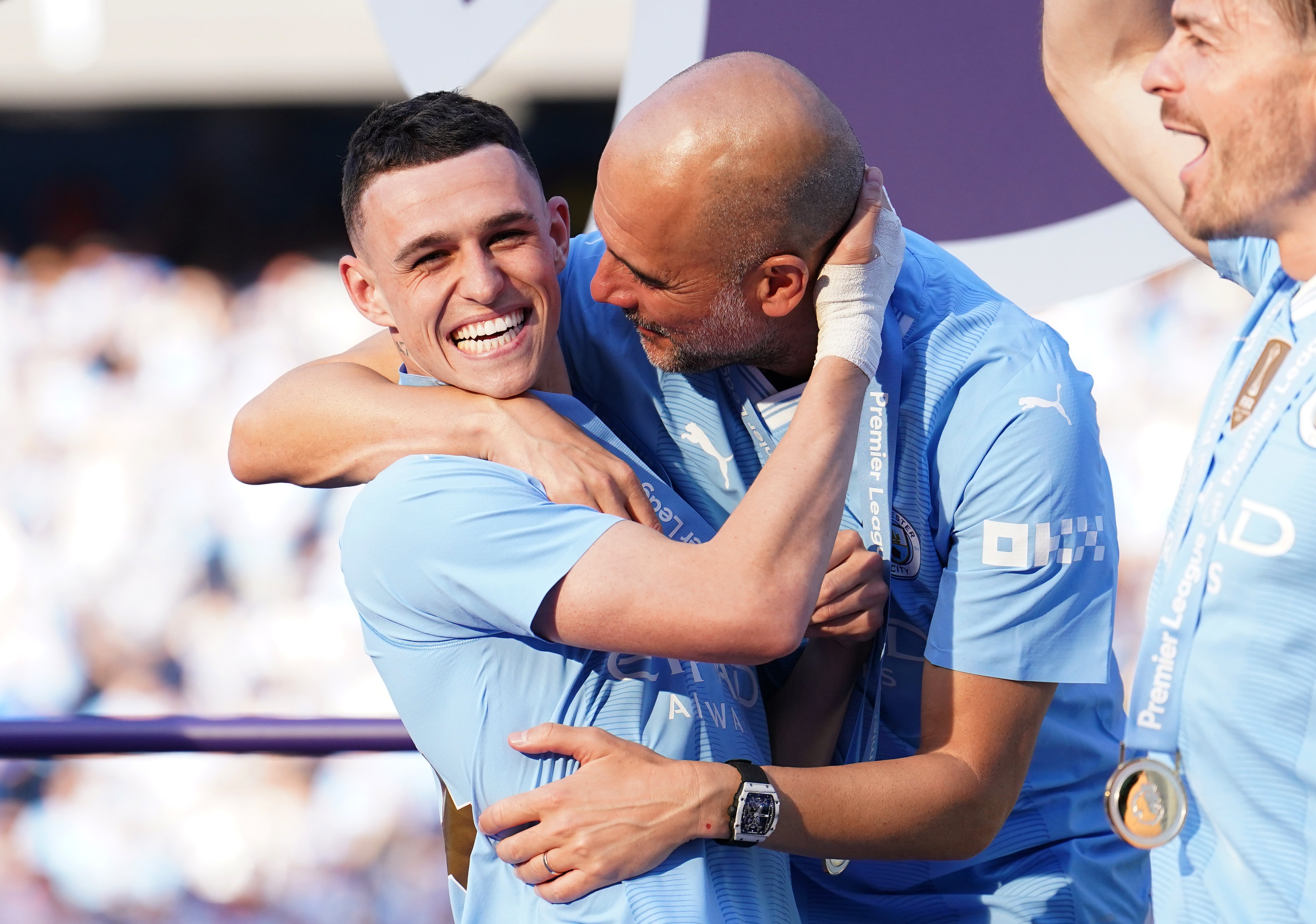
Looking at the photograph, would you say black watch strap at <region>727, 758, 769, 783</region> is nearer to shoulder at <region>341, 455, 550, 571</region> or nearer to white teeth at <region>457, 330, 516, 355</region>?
shoulder at <region>341, 455, 550, 571</region>

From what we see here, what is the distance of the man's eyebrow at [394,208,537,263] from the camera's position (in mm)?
1673

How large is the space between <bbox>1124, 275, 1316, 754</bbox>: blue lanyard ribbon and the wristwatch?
427 mm

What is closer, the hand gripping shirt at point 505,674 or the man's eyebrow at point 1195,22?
the man's eyebrow at point 1195,22

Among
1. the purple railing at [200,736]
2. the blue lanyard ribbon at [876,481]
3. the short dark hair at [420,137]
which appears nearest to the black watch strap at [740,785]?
the blue lanyard ribbon at [876,481]

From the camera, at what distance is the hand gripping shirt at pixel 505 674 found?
1.40 metres

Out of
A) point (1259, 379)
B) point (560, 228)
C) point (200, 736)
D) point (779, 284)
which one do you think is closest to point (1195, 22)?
point (1259, 379)

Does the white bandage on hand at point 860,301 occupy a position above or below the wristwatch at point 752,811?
above

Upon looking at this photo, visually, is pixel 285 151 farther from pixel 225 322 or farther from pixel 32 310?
pixel 32 310

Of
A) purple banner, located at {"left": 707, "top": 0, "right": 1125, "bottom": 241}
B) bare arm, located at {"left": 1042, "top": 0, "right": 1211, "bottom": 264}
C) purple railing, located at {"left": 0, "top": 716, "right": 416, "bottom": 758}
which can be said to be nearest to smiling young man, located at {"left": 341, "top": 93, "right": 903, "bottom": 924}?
bare arm, located at {"left": 1042, "top": 0, "right": 1211, "bottom": 264}

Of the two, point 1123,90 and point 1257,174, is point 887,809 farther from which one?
point 1123,90

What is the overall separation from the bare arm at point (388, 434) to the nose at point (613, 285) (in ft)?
0.66

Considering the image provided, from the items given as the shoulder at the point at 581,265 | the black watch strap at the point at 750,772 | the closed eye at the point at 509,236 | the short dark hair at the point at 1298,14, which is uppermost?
the short dark hair at the point at 1298,14

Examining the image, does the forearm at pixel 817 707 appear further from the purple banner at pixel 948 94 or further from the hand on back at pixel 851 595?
the purple banner at pixel 948 94

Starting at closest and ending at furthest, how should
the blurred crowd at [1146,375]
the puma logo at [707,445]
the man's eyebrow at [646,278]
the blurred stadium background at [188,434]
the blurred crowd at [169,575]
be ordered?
1. the man's eyebrow at [646,278]
2. the puma logo at [707,445]
3. the blurred crowd at [1146,375]
4. the blurred stadium background at [188,434]
5. the blurred crowd at [169,575]
